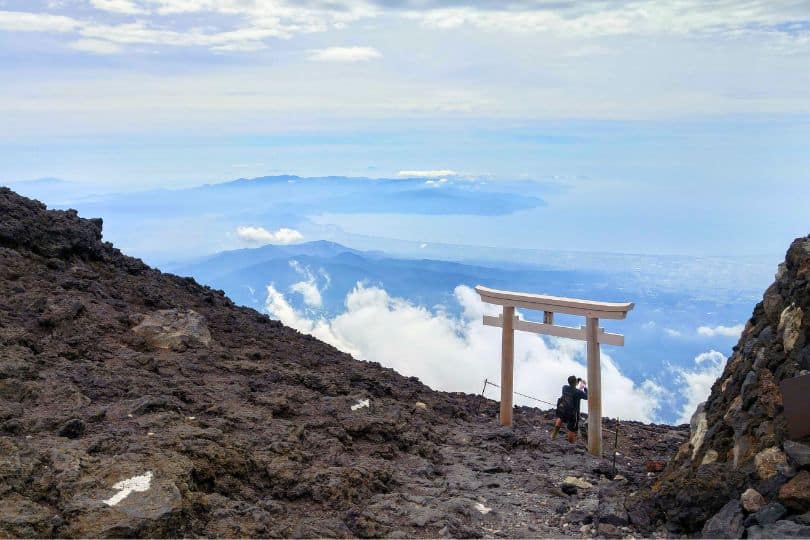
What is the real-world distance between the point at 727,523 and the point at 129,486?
5250mm

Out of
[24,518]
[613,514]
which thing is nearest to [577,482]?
[613,514]

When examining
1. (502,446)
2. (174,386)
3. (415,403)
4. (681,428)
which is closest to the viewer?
(174,386)

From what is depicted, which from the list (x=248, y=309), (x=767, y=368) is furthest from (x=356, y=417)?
(x=248, y=309)

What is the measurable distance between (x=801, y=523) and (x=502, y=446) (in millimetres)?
5547

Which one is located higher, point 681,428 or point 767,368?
point 767,368

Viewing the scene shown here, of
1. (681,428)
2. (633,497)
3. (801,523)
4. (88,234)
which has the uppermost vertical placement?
(88,234)

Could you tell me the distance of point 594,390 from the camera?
12.4 metres

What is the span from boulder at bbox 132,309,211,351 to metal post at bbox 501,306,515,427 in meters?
4.76

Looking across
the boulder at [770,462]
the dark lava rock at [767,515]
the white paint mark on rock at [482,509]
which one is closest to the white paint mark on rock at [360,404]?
the white paint mark on rock at [482,509]

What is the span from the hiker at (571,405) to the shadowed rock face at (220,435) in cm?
48

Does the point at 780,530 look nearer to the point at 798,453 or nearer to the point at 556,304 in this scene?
the point at 798,453

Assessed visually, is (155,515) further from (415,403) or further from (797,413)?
(415,403)

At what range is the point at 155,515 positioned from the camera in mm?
6496

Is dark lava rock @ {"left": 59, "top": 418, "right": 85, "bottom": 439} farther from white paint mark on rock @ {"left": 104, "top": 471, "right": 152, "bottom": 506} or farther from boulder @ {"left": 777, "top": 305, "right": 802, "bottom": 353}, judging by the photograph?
boulder @ {"left": 777, "top": 305, "right": 802, "bottom": 353}
